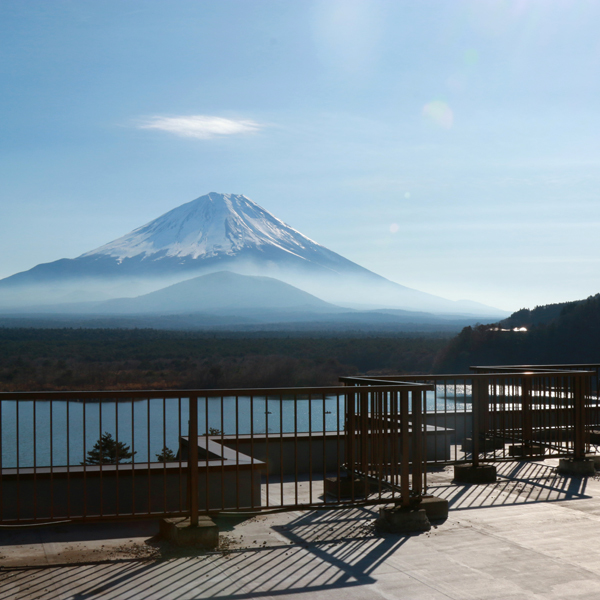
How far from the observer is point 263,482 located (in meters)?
8.92

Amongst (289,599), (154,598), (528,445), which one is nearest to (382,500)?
(289,599)

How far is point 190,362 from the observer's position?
261 ft

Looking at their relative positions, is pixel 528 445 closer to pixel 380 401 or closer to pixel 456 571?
pixel 380 401

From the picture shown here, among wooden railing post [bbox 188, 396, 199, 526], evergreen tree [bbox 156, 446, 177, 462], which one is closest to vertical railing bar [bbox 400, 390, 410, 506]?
wooden railing post [bbox 188, 396, 199, 526]

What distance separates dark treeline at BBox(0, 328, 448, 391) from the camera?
226 feet

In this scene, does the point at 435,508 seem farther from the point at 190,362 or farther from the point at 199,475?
the point at 190,362

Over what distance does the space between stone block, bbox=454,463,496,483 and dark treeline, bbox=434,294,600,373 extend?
1925 inches

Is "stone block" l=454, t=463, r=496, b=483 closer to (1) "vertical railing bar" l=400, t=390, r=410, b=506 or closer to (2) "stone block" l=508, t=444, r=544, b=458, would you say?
(2) "stone block" l=508, t=444, r=544, b=458

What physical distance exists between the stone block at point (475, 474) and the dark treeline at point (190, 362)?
5582 centimetres

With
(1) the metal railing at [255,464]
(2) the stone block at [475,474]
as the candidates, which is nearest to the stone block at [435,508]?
(1) the metal railing at [255,464]

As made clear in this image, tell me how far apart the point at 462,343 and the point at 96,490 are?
217ft

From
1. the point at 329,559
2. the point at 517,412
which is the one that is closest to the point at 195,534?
the point at 329,559

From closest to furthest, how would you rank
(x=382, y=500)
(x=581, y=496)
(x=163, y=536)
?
1. (x=163, y=536)
2. (x=382, y=500)
3. (x=581, y=496)

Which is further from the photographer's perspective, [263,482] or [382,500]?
[263,482]
